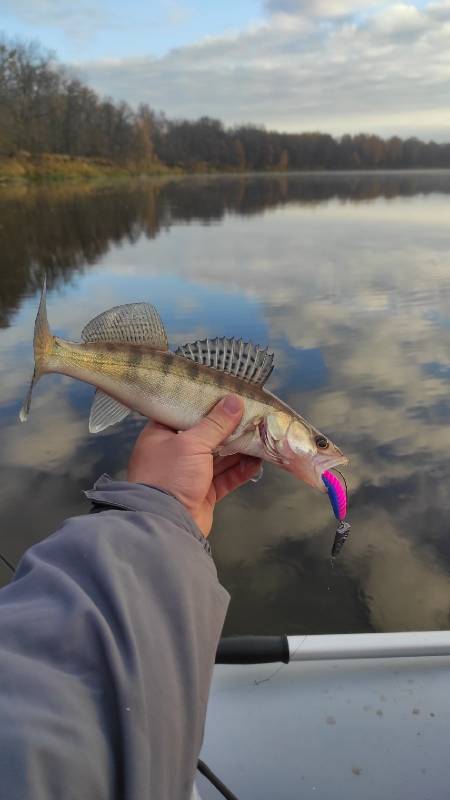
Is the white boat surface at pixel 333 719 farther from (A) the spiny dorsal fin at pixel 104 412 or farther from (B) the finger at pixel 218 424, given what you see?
(A) the spiny dorsal fin at pixel 104 412

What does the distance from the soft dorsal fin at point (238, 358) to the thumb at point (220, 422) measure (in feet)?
0.67

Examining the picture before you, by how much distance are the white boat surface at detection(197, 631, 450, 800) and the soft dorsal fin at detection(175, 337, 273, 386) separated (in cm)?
147

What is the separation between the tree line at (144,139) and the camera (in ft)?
258

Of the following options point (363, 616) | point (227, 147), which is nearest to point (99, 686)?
point (363, 616)

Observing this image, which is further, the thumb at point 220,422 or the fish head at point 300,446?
the fish head at point 300,446

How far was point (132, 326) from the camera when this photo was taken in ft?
10.8

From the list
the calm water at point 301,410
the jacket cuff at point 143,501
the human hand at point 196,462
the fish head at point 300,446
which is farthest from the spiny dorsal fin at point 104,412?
the calm water at point 301,410

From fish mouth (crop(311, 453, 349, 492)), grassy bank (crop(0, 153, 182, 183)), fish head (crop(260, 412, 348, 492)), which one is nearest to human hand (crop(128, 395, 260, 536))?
fish head (crop(260, 412, 348, 492))

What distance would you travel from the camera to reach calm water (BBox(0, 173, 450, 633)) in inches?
201

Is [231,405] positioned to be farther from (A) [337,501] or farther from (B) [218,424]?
(A) [337,501]

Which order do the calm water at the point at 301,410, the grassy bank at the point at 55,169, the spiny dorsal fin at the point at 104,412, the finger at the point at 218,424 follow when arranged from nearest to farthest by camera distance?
the finger at the point at 218,424 → the spiny dorsal fin at the point at 104,412 → the calm water at the point at 301,410 → the grassy bank at the point at 55,169

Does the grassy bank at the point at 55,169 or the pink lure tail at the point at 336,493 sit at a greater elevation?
the grassy bank at the point at 55,169

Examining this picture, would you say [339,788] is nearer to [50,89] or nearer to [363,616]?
[363,616]

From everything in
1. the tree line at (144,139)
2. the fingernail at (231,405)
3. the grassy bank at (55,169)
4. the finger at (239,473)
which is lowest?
the finger at (239,473)
